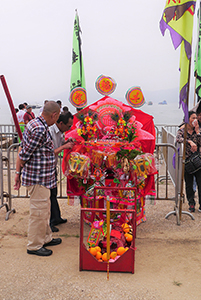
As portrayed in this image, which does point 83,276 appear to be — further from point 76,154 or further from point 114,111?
point 114,111

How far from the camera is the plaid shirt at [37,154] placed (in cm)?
338

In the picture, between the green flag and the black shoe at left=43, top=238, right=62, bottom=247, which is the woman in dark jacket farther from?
the green flag

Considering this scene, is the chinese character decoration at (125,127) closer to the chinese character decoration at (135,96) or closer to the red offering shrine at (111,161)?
the red offering shrine at (111,161)

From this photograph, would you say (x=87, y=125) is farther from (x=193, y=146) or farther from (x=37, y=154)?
(x=193, y=146)

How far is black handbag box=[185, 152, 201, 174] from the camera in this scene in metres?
5.16

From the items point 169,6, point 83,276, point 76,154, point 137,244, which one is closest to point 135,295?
point 83,276

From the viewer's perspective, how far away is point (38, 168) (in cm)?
352

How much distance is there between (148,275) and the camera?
3.28 m

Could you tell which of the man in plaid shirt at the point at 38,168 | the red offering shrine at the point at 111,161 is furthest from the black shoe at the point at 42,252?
the red offering shrine at the point at 111,161

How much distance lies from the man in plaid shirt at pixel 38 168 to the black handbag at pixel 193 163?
2.70 meters

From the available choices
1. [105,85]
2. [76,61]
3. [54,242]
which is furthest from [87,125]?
[76,61]

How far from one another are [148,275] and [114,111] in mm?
2416

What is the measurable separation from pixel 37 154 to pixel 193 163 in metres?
2.99

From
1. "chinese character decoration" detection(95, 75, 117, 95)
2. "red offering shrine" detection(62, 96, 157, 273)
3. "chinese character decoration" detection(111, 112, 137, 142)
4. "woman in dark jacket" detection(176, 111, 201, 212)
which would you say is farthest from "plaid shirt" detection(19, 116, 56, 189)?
"woman in dark jacket" detection(176, 111, 201, 212)
